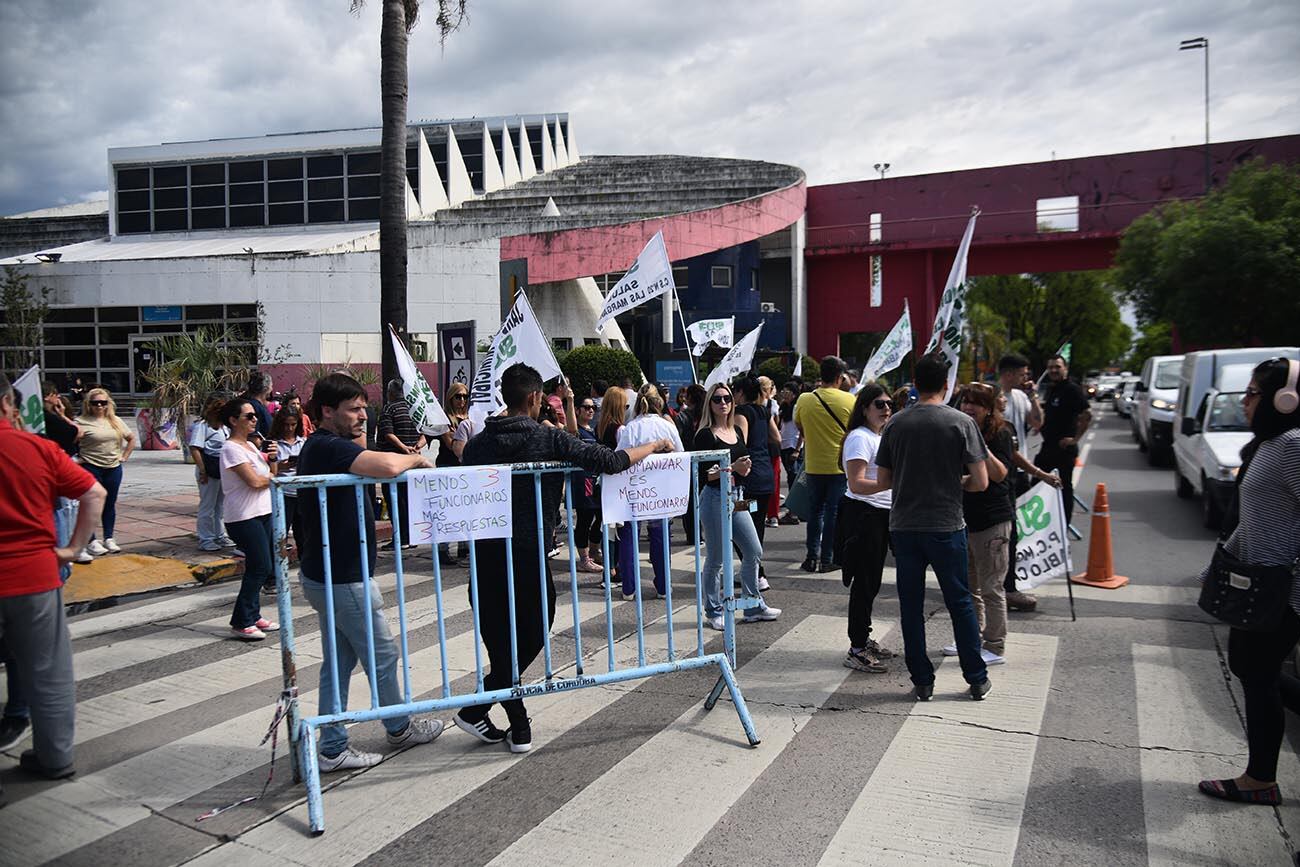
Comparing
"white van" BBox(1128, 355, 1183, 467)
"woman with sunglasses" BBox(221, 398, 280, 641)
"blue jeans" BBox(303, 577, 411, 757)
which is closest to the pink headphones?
"blue jeans" BBox(303, 577, 411, 757)

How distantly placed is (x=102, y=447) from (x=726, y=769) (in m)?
8.24

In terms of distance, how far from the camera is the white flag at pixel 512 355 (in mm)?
7520

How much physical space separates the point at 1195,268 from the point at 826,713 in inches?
983

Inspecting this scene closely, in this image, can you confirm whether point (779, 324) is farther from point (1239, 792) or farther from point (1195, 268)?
point (1239, 792)

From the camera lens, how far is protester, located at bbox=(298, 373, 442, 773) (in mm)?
4379

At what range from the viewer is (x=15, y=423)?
16.3 ft

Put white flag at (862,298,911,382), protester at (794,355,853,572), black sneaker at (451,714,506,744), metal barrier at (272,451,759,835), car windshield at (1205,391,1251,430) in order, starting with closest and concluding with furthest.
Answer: metal barrier at (272,451,759,835) → black sneaker at (451,714,506,744) → protester at (794,355,853,572) → car windshield at (1205,391,1251,430) → white flag at (862,298,911,382)

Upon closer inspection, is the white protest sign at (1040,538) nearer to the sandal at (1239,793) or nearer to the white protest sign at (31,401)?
the sandal at (1239,793)

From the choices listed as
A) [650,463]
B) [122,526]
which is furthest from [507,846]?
[122,526]

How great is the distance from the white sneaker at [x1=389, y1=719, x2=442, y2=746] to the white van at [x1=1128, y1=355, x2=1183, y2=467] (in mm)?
15707

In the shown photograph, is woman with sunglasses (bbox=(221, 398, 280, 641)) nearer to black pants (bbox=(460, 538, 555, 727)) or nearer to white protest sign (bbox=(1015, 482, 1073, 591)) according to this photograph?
black pants (bbox=(460, 538, 555, 727))

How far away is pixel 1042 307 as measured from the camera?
2498 inches

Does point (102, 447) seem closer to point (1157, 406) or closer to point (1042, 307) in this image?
point (1157, 406)

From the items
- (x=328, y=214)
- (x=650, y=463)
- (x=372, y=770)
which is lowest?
(x=372, y=770)
